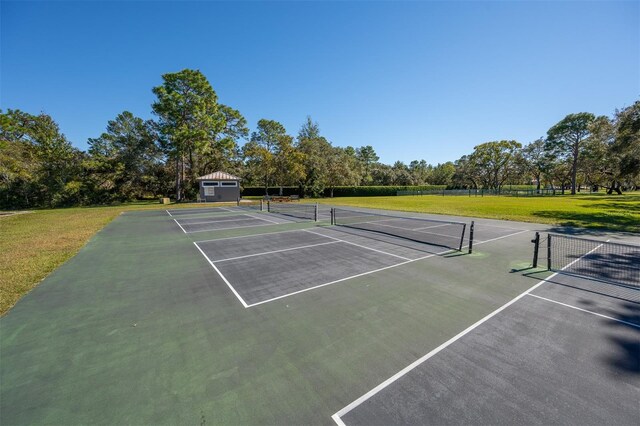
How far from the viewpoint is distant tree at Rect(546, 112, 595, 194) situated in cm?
5322

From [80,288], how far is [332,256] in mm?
7451

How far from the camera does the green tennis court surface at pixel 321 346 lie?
297 centimetres

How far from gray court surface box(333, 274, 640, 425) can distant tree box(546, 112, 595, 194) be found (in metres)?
71.4

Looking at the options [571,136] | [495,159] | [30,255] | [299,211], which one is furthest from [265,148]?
[571,136]

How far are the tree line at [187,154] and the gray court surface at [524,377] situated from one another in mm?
29862

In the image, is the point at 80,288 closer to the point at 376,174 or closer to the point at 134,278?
the point at 134,278

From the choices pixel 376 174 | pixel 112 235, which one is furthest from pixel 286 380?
pixel 376 174

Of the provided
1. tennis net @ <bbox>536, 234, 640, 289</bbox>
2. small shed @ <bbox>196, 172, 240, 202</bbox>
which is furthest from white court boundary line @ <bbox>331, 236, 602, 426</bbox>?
small shed @ <bbox>196, 172, 240, 202</bbox>

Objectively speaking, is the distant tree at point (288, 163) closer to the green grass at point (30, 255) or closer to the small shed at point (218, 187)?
the small shed at point (218, 187)

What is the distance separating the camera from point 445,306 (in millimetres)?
5504

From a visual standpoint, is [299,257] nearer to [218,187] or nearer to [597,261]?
[597,261]

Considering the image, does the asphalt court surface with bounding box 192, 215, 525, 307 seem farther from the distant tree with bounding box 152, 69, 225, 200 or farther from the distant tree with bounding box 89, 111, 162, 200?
the distant tree with bounding box 89, 111, 162, 200

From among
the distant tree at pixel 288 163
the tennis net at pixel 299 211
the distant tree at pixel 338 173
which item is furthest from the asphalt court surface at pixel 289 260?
the distant tree at pixel 338 173

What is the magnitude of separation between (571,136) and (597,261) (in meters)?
68.9
